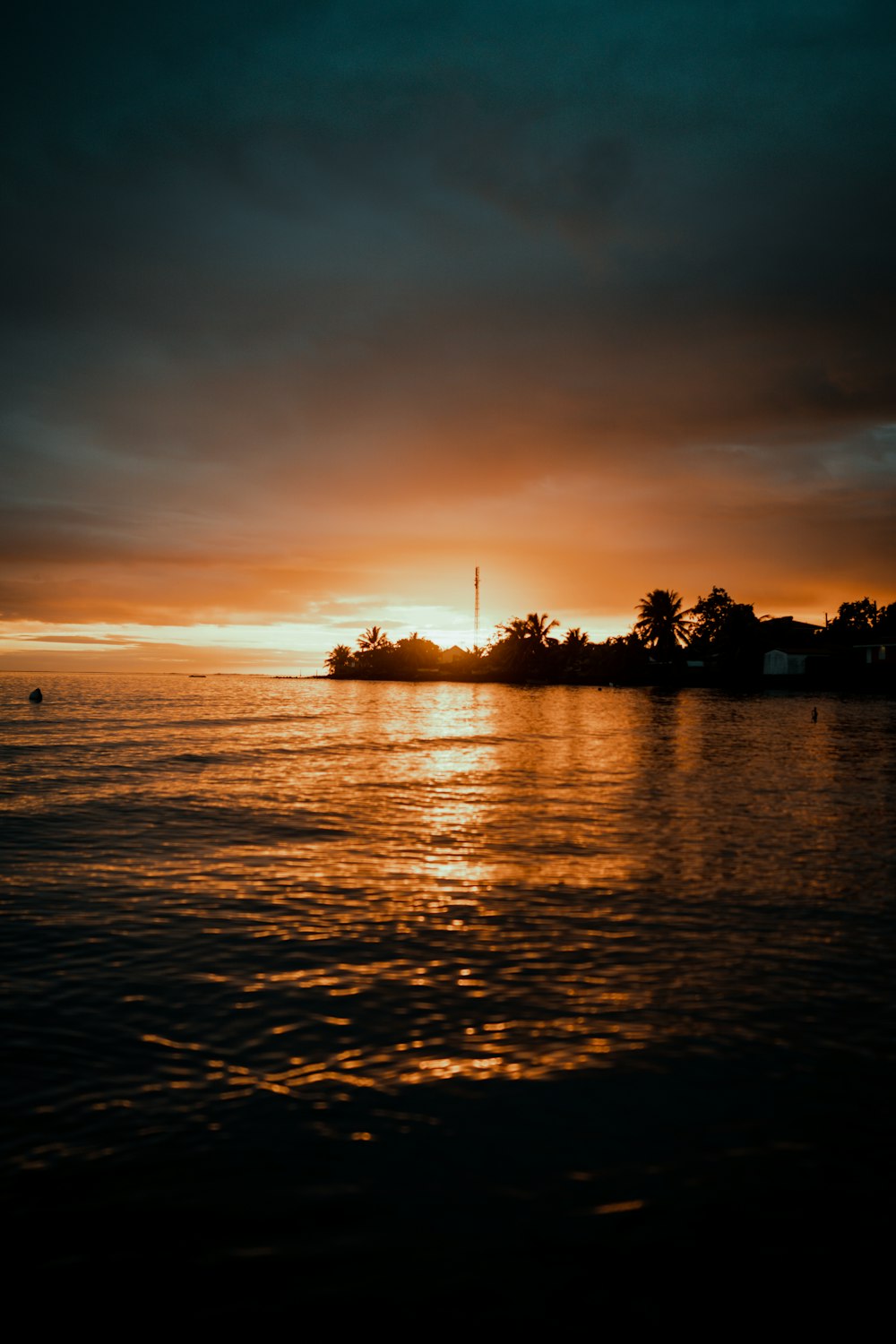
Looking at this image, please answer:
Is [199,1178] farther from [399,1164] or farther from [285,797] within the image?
[285,797]

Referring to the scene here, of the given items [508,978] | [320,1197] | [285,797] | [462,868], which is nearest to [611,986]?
[508,978]

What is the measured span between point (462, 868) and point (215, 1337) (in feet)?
46.3

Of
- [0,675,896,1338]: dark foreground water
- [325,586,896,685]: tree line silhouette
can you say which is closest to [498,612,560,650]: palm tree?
[325,586,896,685]: tree line silhouette

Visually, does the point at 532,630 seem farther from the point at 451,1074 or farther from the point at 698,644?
the point at 451,1074

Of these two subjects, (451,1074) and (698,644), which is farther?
(698,644)

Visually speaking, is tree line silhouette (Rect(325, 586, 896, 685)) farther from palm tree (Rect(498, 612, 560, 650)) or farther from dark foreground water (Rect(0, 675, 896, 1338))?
dark foreground water (Rect(0, 675, 896, 1338))

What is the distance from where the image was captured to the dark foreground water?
6.01m

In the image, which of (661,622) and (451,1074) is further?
(661,622)

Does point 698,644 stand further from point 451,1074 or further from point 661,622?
point 451,1074

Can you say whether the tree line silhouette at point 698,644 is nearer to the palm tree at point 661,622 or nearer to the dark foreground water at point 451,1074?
the palm tree at point 661,622

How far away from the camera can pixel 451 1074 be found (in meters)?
8.90

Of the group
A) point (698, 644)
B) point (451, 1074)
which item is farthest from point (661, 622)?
point (451, 1074)

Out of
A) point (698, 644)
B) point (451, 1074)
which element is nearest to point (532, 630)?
point (698, 644)

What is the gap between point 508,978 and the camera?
1185 cm
